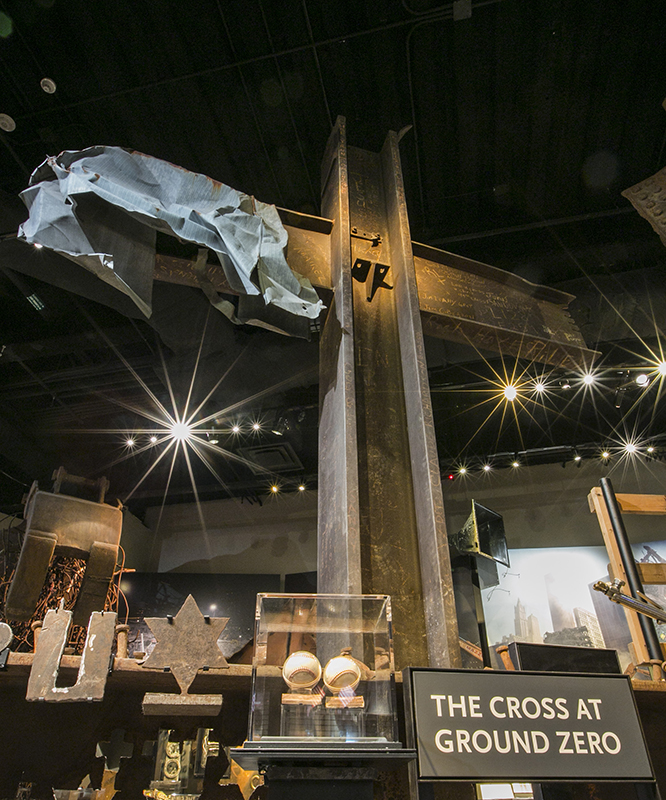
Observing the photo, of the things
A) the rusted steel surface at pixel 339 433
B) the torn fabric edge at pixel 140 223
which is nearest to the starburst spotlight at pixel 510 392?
the rusted steel surface at pixel 339 433

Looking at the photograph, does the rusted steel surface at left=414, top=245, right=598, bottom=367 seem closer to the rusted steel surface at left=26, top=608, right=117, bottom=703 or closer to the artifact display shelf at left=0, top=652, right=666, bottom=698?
the artifact display shelf at left=0, top=652, right=666, bottom=698

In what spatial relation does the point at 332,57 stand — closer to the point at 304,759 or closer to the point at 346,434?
the point at 346,434

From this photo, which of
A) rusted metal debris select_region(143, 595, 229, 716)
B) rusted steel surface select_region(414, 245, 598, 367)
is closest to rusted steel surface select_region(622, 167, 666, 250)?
rusted steel surface select_region(414, 245, 598, 367)

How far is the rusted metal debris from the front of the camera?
1.64 m

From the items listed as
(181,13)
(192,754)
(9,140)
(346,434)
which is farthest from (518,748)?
(9,140)

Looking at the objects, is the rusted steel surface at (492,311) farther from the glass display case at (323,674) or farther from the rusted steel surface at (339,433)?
the glass display case at (323,674)

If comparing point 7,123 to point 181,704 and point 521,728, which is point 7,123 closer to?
point 181,704

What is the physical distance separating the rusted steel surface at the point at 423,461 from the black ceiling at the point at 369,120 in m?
1.48

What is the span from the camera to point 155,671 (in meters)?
1.64

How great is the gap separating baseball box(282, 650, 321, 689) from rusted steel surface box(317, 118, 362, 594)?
0.56 meters

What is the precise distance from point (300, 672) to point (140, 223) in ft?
7.30

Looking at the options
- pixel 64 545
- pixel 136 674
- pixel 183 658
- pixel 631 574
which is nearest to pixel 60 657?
pixel 136 674

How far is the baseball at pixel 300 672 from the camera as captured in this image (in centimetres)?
135

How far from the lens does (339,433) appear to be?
7.77 ft
